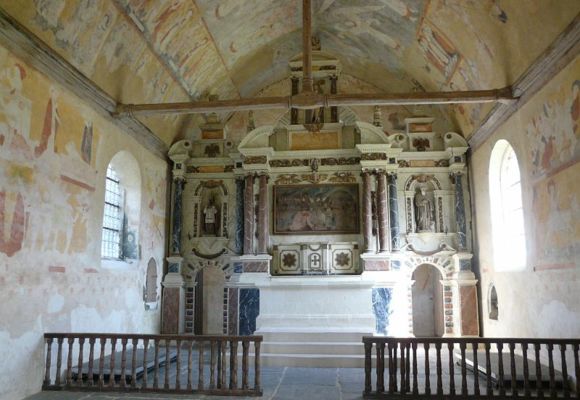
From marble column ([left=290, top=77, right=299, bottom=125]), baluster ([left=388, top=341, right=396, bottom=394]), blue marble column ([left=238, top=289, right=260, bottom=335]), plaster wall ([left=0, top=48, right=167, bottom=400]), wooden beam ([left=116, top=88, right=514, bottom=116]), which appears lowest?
baluster ([left=388, top=341, right=396, bottom=394])

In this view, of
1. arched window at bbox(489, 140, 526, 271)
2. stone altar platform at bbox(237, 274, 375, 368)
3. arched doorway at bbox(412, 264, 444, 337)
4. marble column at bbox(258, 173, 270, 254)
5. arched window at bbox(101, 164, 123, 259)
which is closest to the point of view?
stone altar platform at bbox(237, 274, 375, 368)

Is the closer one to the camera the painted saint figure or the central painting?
the central painting

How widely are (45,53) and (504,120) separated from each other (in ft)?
27.5

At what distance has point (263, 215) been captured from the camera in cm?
1299

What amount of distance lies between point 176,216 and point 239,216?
1642mm

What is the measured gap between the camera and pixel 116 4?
29.0 feet

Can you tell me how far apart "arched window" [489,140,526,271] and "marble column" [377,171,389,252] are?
244 cm

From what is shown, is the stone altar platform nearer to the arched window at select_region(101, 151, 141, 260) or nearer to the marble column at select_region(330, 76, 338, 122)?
the arched window at select_region(101, 151, 141, 260)

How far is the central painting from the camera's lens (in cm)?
1321

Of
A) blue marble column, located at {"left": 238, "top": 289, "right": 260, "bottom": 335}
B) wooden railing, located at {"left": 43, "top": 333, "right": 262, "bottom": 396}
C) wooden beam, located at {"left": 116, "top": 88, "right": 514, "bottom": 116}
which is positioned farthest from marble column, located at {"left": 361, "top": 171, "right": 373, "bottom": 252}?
wooden railing, located at {"left": 43, "top": 333, "right": 262, "bottom": 396}

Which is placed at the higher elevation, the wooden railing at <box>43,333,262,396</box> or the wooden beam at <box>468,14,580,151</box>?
the wooden beam at <box>468,14,580,151</box>

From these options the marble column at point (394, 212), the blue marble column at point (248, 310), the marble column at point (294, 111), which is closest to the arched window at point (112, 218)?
the blue marble column at point (248, 310)

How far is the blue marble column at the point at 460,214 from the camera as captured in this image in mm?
12852

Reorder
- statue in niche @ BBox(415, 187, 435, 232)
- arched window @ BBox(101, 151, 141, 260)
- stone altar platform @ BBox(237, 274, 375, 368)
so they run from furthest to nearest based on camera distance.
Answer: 1. statue in niche @ BBox(415, 187, 435, 232)
2. arched window @ BBox(101, 151, 141, 260)
3. stone altar platform @ BBox(237, 274, 375, 368)
